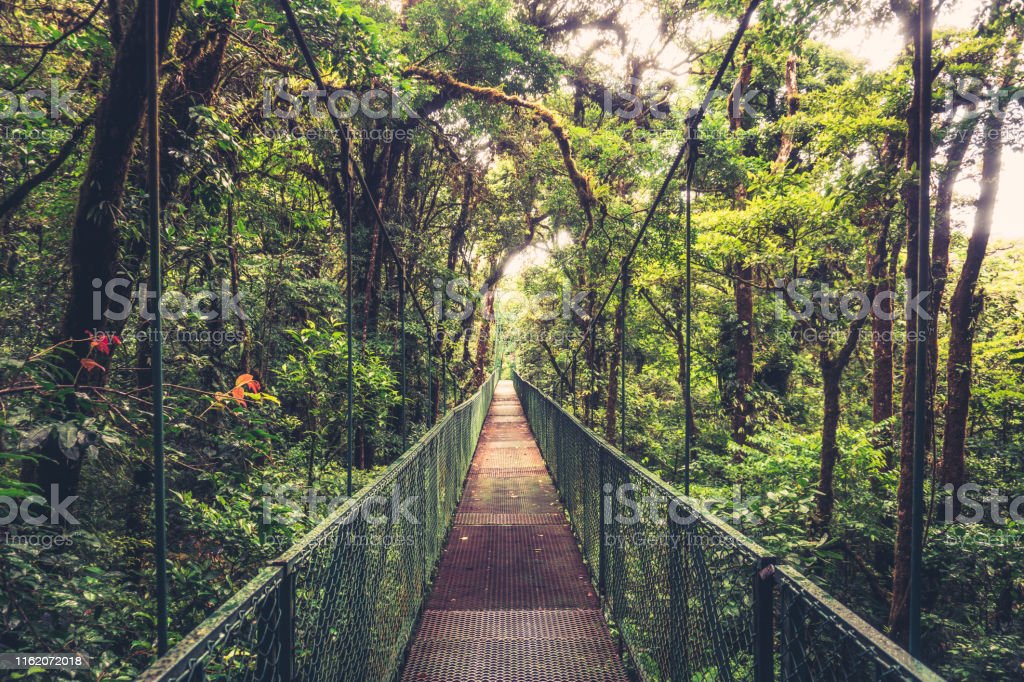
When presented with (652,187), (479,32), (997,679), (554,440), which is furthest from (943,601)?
(479,32)

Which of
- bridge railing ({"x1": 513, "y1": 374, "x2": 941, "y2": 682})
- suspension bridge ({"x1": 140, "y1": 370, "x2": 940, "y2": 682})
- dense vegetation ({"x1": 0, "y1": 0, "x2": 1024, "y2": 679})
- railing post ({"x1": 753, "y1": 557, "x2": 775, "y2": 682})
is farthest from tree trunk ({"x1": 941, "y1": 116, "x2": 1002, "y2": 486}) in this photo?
railing post ({"x1": 753, "y1": 557, "x2": 775, "y2": 682})

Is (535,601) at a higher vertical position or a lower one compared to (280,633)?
lower

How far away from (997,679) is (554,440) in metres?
4.12

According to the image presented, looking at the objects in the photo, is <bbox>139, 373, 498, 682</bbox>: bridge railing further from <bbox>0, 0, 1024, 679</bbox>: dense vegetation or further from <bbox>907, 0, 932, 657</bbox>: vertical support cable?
<bbox>907, 0, 932, 657</bbox>: vertical support cable

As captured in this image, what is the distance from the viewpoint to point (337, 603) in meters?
1.67

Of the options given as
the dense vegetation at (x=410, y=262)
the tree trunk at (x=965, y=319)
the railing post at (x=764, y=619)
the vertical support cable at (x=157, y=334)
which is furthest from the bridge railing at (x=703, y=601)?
the tree trunk at (x=965, y=319)

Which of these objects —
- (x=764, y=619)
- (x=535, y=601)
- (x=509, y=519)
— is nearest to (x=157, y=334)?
(x=764, y=619)

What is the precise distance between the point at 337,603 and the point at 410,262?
7.14 meters

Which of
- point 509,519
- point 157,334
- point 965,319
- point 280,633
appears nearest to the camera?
point 157,334

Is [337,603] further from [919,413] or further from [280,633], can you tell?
[919,413]

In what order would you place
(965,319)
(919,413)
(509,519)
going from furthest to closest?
(965,319) < (509,519) < (919,413)

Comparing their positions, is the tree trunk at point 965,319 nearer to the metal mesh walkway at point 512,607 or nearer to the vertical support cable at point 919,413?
the metal mesh walkway at point 512,607

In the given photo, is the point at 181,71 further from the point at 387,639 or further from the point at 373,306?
the point at 373,306

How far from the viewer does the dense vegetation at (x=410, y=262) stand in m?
2.63
